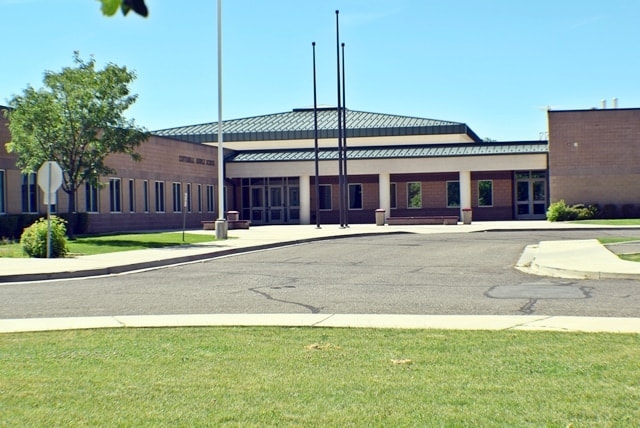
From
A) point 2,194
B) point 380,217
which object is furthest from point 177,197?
point 2,194

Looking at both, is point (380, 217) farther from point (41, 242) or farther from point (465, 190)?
point (41, 242)

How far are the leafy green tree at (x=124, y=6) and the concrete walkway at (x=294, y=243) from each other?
776cm

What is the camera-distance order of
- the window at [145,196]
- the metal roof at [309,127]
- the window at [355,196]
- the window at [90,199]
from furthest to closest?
the metal roof at [309,127]
the window at [355,196]
the window at [145,196]
the window at [90,199]

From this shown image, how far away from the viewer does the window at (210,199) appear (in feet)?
174

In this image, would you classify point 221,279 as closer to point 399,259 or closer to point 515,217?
point 399,259

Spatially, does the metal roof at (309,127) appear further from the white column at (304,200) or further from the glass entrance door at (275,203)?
the white column at (304,200)

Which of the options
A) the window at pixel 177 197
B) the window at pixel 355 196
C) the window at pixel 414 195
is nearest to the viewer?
the window at pixel 177 197

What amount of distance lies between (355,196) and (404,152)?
15.6ft

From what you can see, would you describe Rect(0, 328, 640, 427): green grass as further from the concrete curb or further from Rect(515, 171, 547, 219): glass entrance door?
Rect(515, 171, 547, 219): glass entrance door

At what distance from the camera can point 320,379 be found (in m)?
6.98

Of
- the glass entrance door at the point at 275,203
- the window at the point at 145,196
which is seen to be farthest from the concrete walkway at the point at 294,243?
the glass entrance door at the point at 275,203

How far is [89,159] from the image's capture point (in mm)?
30625

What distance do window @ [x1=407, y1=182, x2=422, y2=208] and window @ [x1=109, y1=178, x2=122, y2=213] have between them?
20972 mm

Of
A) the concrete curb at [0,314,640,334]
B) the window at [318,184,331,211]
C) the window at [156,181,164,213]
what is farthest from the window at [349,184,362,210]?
the concrete curb at [0,314,640,334]
